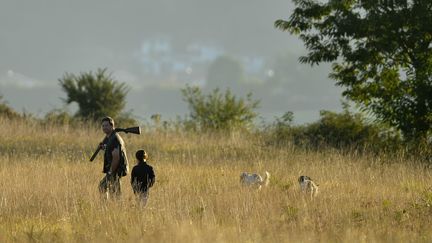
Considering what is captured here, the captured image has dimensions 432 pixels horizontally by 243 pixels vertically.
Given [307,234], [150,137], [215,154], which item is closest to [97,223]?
[307,234]

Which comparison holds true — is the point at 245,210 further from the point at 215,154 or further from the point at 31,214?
the point at 215,154

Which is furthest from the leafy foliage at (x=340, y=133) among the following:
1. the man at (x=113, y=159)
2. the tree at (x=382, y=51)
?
the man at (x=113, y=159)

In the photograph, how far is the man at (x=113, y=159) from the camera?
11.7 m

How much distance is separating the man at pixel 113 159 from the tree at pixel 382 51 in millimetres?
13427

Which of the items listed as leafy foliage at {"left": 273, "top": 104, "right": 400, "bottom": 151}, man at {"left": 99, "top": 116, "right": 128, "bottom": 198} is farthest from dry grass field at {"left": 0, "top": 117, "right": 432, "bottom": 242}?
leafy foliage at {"left": 273, "top": 104, "right": 400, "bottom": 151}

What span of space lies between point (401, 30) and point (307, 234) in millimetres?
15450

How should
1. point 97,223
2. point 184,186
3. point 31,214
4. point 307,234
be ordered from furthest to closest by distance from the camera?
point 184,186, point 31,214, point 97,223, point 307,234

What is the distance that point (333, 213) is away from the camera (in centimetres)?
1184

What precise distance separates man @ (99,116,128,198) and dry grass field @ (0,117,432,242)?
13.9 inches

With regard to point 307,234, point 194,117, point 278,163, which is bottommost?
point 307,234

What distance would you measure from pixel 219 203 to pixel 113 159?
2.20m

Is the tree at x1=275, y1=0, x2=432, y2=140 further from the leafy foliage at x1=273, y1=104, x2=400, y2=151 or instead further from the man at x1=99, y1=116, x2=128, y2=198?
the man at x1=99, y1=116, x2=128, y2=198

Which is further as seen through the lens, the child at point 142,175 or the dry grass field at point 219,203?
the child at point 142,175

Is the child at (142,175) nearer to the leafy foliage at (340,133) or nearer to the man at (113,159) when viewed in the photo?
the man at (113,159)
